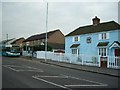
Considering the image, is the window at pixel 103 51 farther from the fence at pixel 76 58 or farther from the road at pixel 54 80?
the road at pixel 54 80

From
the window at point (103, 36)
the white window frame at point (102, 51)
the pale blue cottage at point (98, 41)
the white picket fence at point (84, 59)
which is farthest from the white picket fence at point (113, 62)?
the window at point (103, 36)

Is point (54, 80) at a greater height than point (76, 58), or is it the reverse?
point (76, 58)

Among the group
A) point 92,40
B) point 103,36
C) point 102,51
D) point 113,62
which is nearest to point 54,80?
point 113,62

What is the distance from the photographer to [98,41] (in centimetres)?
3272

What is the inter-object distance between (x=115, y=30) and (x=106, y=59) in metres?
9.91

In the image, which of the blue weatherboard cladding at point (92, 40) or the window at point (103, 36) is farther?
the window at point (103, 36)

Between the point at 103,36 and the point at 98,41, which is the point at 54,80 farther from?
the point at 98,41

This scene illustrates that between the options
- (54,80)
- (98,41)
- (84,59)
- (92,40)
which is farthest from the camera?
(92,40)

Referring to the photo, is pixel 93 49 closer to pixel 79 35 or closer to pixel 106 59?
pixel 79 35

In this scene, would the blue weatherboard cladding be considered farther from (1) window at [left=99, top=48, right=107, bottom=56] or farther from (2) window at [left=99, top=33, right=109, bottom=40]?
(1) window at [left=99, top=48, right=107, bottom=56]

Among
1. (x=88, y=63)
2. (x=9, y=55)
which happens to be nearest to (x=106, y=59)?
(x=88, y=63)

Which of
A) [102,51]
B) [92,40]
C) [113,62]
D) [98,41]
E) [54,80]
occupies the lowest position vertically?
[54,80]

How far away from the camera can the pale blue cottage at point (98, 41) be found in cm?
2969

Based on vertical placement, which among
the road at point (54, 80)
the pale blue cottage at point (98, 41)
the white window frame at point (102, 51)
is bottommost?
the road at point (54, 80)
